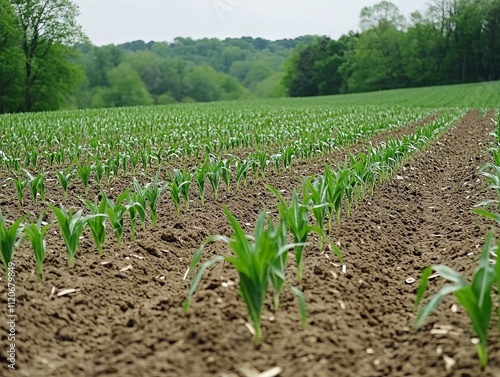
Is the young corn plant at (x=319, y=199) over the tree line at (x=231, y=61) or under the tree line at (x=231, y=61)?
under

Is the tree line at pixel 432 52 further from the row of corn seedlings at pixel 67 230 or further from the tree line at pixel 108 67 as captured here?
the row of corn seedlings at pixel 67 230

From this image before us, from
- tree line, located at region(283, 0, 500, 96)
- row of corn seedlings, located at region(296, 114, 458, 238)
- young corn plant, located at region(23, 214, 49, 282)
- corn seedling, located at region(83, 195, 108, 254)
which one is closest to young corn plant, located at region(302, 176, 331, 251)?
row of corn seedlings, located at region(296, 114, 458, 238)

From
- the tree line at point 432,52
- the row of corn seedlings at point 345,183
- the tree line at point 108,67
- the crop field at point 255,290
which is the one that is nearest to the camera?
the crop field at point 255,290

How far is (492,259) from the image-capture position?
3842 millimetres

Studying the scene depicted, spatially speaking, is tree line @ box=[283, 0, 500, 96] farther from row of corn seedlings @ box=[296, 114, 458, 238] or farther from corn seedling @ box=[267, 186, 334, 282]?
corn seedling @ box=[267, 186, 334, 282]

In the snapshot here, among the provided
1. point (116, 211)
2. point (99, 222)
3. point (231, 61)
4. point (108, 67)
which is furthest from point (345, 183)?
point (231, 61)

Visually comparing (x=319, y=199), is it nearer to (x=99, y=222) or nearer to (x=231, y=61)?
(x=99, y=222)

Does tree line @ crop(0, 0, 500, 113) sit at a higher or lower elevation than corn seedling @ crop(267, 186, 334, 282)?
higher

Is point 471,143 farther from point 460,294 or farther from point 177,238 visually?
point 460,294

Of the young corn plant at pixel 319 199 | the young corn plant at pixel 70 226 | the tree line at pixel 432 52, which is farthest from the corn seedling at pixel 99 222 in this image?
the tree line at pixel 432 52

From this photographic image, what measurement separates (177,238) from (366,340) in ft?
8.47

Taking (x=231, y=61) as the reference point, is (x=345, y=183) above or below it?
below

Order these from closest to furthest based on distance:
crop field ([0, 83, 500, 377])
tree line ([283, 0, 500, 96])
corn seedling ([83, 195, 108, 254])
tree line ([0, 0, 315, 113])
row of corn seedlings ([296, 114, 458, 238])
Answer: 1. crop field ([0, 83, 500, 377])
2. corn seedling ([83, 195, 108, 254])
3. row of corn seedlings ([296, 114, 458, 238])
4. tree line ([0, 0, 315, 113])
5. tree line ([283, 0, 500, 96])

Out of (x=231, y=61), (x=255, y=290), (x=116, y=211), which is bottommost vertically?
(x=255, y=290)
